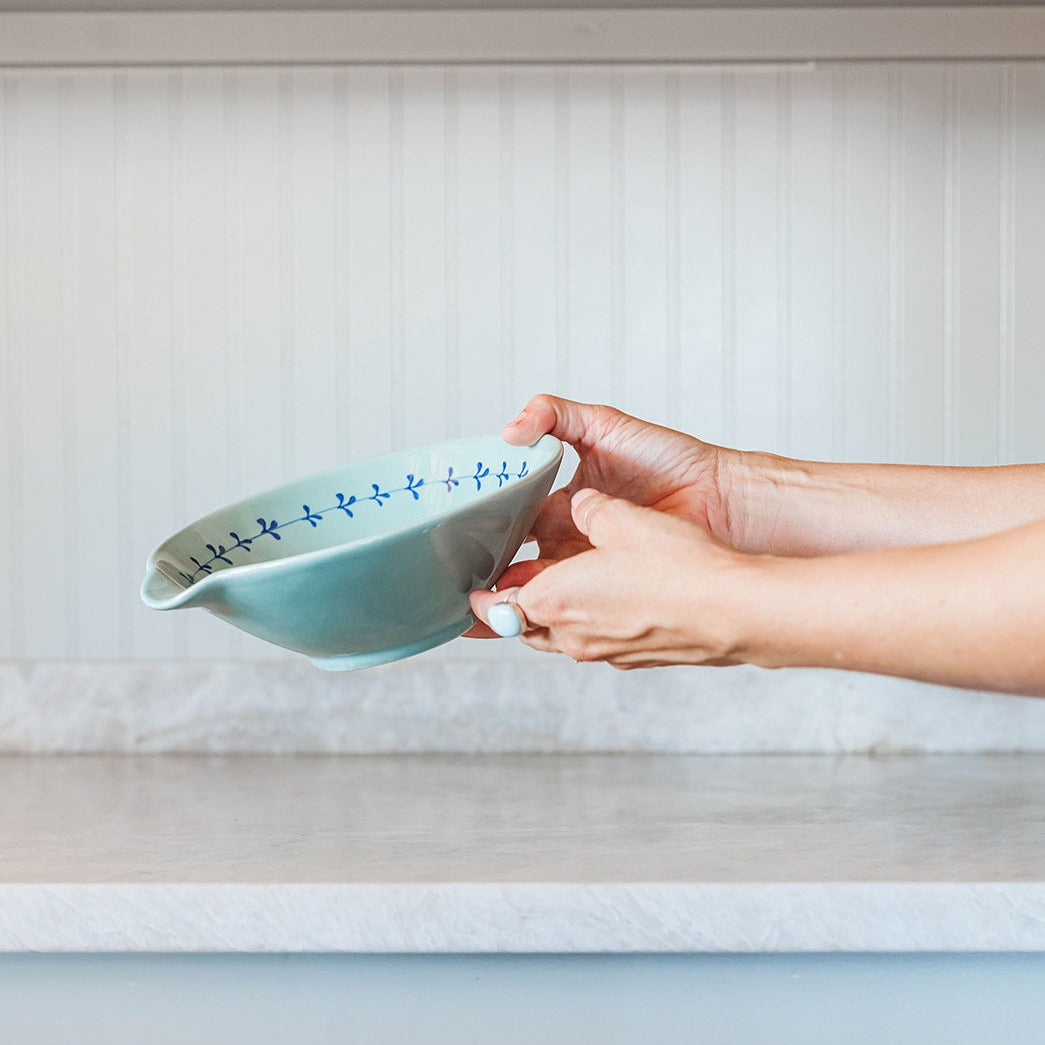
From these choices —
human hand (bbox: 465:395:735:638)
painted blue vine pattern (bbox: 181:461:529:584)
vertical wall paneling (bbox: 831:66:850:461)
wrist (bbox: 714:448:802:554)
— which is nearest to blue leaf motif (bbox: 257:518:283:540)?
painted blue vine pattern (bbox: 181:461:529:584)

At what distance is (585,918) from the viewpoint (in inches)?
29.6

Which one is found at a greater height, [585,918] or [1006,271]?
[1006,271]

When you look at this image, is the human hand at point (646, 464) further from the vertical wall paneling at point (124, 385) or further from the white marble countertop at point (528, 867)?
the vertical wall paneling at point (124, 385)

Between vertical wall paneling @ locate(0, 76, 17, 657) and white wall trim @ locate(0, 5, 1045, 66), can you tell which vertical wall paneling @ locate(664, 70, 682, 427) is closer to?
white wall trim @ locate(0, 5, 1045, 66)

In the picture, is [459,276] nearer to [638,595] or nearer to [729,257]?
[729,257]

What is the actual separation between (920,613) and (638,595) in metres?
0.17

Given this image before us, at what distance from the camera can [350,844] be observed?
899 mm

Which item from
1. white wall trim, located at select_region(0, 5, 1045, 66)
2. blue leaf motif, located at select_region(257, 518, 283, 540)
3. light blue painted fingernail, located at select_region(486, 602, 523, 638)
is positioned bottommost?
light blue painted fingernail, located at select_region(486, 602, 523, 638)

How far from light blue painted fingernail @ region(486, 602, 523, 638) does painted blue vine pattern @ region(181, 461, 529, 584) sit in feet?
0.41

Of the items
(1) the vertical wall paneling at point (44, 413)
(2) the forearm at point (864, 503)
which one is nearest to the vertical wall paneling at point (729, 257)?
(2) the forearm at point (864, 503)

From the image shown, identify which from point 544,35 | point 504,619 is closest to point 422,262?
point 544,35

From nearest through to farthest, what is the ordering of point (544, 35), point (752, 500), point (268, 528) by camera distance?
point (268, 528)
point (752, 500)
point (544, 35)

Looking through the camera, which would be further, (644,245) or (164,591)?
(644,245)

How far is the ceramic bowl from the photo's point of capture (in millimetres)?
655
